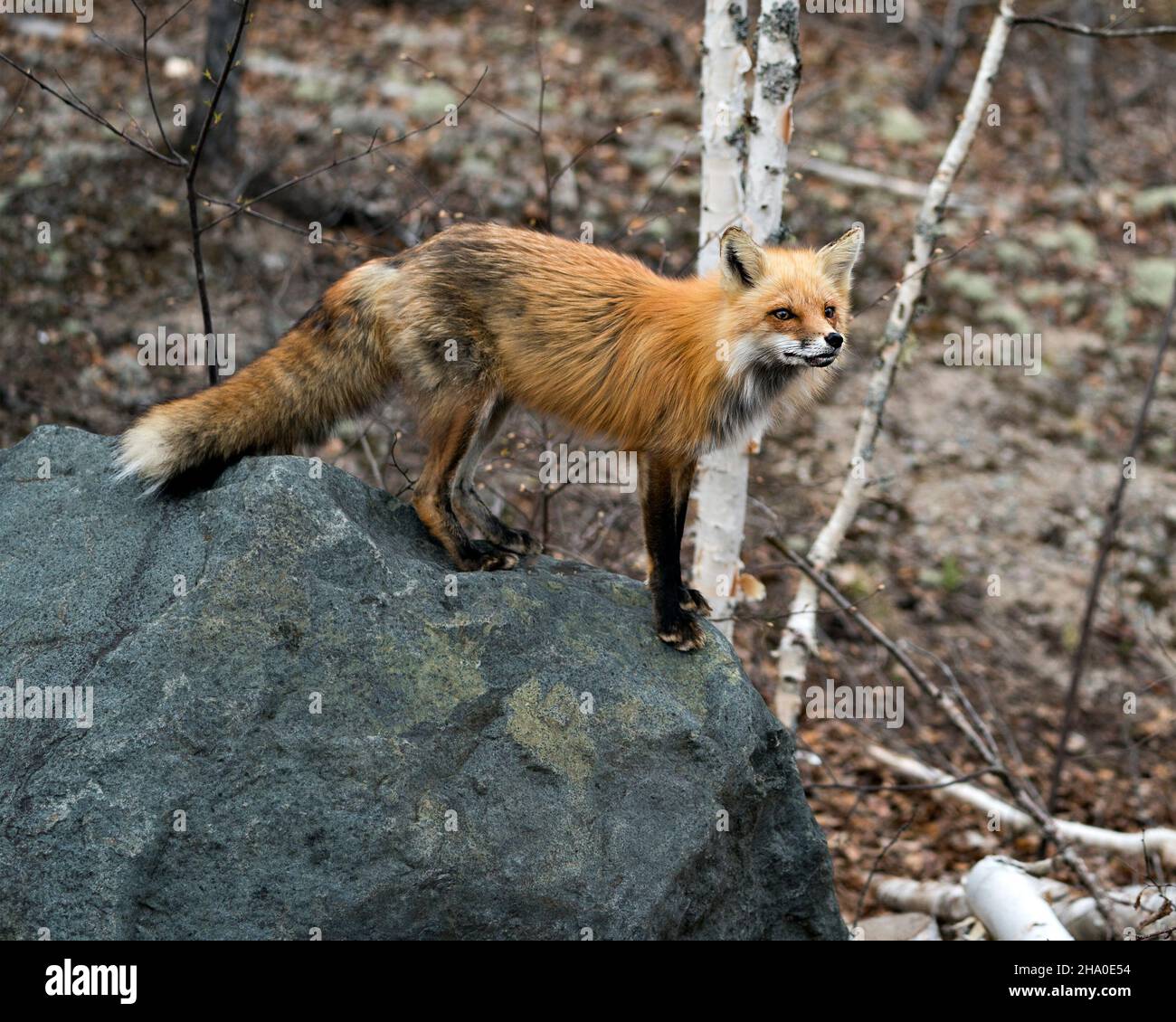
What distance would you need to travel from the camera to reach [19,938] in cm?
434

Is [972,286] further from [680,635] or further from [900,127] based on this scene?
[680,635]

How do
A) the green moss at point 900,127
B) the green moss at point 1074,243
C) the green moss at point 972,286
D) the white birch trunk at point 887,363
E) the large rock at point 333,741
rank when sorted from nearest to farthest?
the large rock at point 333,741, the white birch trunk at point 887,363, the green moss at point 972,286, the green moss at point 1074,243, the green moss at point 900,127

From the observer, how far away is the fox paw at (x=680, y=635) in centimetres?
557

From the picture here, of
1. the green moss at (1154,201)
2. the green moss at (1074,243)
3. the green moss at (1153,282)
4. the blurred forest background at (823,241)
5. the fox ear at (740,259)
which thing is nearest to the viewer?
the fox ear at (740,259)

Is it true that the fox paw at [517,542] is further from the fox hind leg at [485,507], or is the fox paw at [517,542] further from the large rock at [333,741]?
the large rock at [333,741]

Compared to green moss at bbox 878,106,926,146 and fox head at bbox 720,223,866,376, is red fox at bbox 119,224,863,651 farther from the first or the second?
green moss at bbox 878,106,926,146

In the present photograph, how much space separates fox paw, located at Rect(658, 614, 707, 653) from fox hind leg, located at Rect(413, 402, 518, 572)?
0.86 m

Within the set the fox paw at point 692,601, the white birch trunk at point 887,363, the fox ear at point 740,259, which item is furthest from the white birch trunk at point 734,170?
the fox ear at point 740,259

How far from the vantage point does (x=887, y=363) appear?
8.13 meters

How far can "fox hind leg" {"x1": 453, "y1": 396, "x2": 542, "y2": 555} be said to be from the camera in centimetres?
612

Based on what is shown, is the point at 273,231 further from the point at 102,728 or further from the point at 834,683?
the point at 102,728

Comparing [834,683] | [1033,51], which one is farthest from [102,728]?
→ [1033,51]

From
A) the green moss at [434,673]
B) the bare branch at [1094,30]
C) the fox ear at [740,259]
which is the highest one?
the bare branch at [1094,30]

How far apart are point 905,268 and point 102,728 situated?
6034mm
